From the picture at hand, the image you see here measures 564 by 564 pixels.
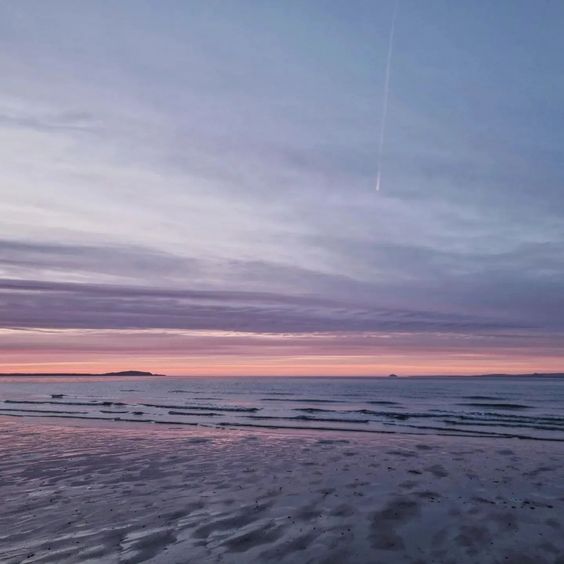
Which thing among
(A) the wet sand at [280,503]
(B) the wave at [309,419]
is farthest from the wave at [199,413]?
(A) the wet sand at [280,503]

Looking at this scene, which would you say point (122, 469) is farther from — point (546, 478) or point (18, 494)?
point (546, 478)

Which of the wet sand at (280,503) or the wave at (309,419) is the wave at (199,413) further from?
the wet sand at (280,503)

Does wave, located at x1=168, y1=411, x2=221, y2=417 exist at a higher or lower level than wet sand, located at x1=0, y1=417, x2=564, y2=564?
lower

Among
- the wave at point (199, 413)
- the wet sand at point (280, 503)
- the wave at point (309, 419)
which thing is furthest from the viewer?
the wave at point (199, 413)

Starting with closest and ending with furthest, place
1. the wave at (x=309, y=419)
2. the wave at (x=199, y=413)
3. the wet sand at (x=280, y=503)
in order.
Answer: the wet sand at (x=280, y=503) → the wave at (x=309, y=419) → the wave at (x=199, y=413)

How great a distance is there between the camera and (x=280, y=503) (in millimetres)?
13445

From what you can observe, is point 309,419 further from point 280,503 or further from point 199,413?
point 280,503

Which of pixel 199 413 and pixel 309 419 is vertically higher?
pixel 309 419

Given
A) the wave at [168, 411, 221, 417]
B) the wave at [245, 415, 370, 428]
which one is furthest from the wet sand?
the wave at [168, 411, 221, 417]

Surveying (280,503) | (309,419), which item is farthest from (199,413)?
(280,503)

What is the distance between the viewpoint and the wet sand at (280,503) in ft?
32.1

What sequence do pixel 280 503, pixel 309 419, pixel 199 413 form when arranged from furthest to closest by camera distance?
pixel 199 413 < pixel 309 419 < pixel 280 503

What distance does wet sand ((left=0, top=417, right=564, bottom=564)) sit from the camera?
32.1ft

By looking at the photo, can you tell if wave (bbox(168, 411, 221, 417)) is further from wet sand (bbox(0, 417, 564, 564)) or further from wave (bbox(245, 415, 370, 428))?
wet sand (bbox(0, 417, 564, 564))
